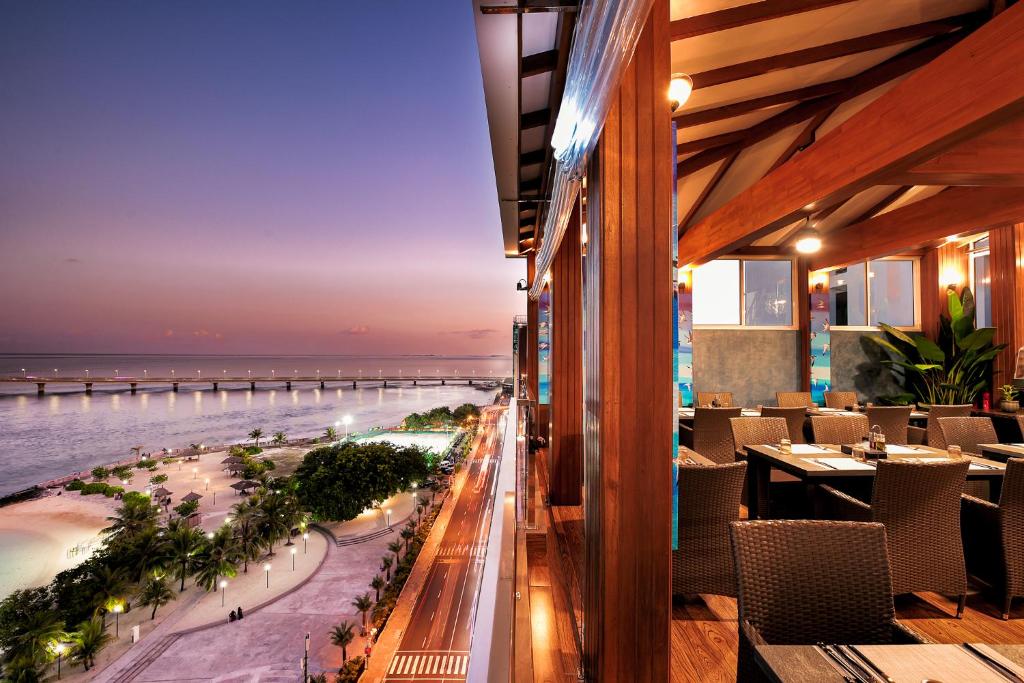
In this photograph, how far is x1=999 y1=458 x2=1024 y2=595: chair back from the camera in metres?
2.06

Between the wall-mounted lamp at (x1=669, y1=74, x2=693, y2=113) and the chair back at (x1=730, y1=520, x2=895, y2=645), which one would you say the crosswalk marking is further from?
the wall-mounted lamp at (x1=669, y1=74, x2=693, y2=113)

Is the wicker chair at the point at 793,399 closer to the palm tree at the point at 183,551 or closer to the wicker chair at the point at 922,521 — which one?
the wicker chair at the point at 922,521

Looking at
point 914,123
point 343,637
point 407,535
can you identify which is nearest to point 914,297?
point 914,123

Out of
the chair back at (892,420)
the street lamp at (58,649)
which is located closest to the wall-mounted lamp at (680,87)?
the chair back at (892,420)

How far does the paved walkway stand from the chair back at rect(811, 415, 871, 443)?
1598 cm

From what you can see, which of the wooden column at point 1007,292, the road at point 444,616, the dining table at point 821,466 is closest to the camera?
the dining table at point 821,466

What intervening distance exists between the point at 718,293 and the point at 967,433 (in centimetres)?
422

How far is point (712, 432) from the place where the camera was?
13.9 feet

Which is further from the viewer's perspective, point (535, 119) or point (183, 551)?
point (183, 551)

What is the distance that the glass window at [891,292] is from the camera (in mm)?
7379

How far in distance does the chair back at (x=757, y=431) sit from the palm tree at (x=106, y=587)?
22196 millimetres

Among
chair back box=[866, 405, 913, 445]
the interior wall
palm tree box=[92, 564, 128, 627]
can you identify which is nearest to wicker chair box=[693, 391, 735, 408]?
the interior wall

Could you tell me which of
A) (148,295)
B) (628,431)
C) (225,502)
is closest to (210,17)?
(225,502)

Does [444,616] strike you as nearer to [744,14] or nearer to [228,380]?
[744,14]
